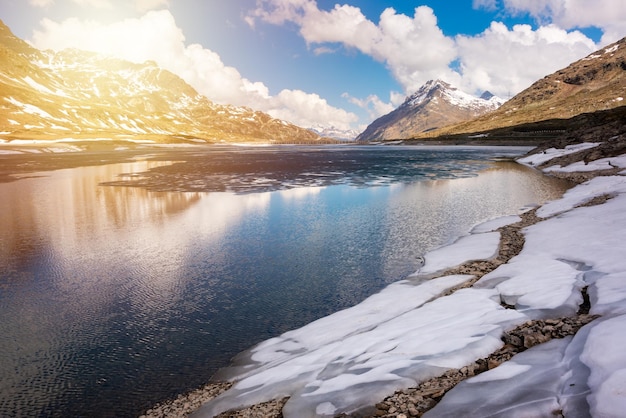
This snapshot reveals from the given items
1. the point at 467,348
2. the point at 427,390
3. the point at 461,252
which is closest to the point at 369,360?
the point at 427,390

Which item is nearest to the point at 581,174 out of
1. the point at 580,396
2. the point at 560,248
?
the point at 560,248

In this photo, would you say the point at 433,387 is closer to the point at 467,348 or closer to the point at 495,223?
the point at 467,348

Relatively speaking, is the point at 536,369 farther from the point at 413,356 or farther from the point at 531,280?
the point at 531,280

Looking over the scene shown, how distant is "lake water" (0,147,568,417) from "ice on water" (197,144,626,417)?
1.52 meters

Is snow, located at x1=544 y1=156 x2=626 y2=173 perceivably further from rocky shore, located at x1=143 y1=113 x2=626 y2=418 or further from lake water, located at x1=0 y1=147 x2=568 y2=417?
rocky shore, located at x1=143 y1=113 x2=626 y2=418

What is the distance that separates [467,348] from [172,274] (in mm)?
13110

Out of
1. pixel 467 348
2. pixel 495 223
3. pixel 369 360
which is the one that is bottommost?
pixel 369 360

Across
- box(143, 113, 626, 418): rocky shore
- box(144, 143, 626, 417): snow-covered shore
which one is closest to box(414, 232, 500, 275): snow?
box(144, 143, 626, 417): snow-covered shore

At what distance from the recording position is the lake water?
1071 cm

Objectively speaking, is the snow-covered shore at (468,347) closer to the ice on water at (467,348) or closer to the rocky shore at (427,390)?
the ice on water at (467,348)

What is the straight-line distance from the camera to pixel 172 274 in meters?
17.8

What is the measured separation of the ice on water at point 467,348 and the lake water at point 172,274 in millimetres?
1523

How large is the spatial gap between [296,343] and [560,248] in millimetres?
12663

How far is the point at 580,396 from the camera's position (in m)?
6.46
